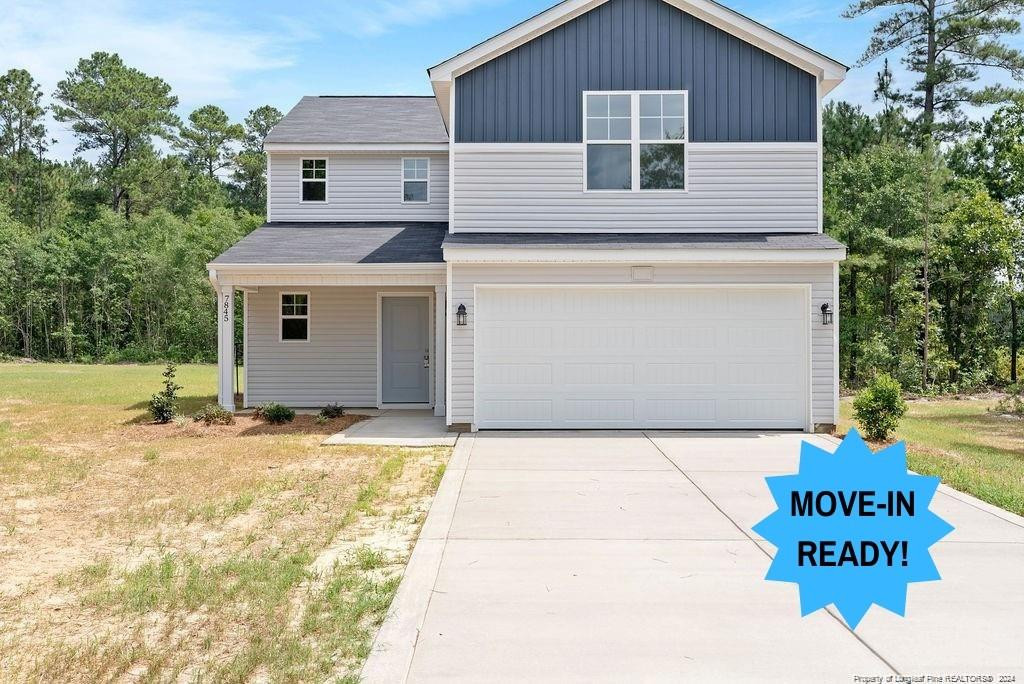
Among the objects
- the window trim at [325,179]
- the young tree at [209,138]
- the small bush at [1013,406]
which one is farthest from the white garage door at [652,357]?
the young tree at [209,138]

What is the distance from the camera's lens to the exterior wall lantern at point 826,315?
37.6 ft

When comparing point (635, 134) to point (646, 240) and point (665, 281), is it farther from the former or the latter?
point (665, 281)

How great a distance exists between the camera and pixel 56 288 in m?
30.8

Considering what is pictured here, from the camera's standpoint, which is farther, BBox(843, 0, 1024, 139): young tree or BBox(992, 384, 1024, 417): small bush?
BBox(843, 0, 1024, 139): young tree

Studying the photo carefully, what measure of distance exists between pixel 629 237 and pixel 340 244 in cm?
546

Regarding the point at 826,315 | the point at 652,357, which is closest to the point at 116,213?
the point at 652,357

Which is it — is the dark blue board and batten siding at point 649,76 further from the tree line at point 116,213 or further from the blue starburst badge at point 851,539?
the tree line at point 116,213

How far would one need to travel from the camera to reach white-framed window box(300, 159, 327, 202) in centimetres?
1628

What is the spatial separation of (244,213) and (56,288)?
404 inches

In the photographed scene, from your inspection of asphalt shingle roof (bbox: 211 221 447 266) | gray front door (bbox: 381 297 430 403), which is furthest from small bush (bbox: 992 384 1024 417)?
asphalt shingle roof (bbox: 211 221 447 266)

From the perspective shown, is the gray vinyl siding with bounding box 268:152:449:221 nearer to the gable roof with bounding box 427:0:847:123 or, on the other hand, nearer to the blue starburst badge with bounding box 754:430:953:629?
the gable roof with bounding box 427:0:847:123

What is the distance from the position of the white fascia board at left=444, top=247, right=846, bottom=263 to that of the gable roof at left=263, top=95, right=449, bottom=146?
5.59 m

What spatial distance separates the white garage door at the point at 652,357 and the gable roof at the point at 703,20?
3480mm

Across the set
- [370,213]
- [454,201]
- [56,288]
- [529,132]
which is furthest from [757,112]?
[56,288]
